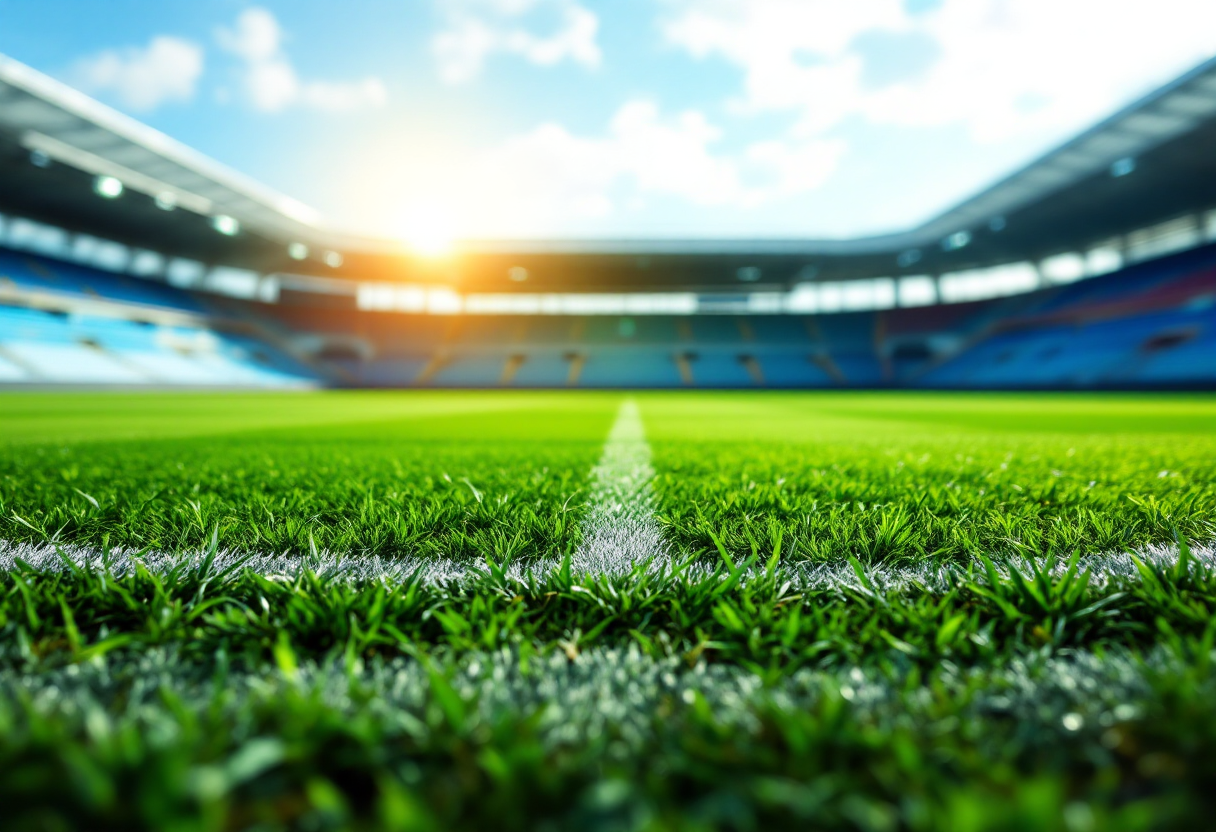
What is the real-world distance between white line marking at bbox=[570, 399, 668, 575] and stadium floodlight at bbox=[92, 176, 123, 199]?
28.1 m

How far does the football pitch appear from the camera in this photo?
0.62m

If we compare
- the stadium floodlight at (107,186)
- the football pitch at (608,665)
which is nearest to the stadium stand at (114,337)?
the stadium floodlight at (107,186)

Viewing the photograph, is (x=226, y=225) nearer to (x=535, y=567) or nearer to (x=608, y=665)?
(x=535, y=567)

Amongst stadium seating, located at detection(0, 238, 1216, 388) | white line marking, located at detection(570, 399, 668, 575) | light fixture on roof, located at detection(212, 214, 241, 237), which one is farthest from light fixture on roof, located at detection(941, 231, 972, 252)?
light fixture on roof, located at detection(212, 214, 241, 237)

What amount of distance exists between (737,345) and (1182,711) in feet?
128

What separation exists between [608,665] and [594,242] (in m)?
30.8

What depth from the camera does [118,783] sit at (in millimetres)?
608

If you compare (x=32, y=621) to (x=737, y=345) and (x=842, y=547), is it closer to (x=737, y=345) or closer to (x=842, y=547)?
(x=842, y=547)

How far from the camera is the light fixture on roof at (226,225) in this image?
85.4 feet

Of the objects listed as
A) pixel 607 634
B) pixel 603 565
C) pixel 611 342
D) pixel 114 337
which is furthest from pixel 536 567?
pixel 611 342

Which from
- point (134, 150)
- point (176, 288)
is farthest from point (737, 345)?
point (176, 288)

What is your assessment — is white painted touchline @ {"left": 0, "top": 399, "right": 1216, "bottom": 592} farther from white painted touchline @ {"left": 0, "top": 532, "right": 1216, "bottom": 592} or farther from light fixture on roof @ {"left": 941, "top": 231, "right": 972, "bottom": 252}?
light fixture on roof @ {"left": 941, "top": 231, "right": 972, "bottom": 252}

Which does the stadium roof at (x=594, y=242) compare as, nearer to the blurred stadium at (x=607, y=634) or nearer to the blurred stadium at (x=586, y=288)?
the blurred stadium at (x=586, y=288)

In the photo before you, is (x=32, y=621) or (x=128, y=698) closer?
(x=128, y=698)
